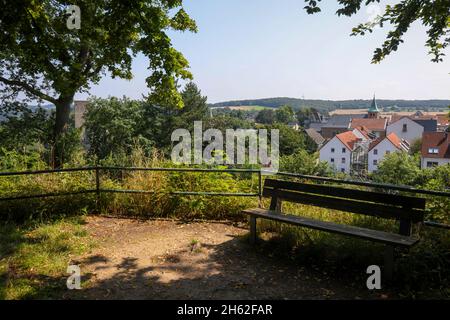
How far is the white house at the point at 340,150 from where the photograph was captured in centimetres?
7331

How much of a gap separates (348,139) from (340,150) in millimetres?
3547

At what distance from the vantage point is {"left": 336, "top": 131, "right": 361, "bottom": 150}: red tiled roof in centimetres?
7345

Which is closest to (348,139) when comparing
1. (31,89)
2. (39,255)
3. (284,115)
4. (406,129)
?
(406,129)

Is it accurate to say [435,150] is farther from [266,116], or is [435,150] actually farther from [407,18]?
[266,116]

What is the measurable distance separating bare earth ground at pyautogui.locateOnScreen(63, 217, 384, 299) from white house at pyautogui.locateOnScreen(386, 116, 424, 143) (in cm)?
9413

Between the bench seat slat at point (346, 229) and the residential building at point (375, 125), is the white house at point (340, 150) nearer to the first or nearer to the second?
the residential building at point (375, 125)

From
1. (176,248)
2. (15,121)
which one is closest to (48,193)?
(176,248)

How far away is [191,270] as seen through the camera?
14.6ft

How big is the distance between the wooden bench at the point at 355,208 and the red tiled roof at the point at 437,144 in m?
55.1

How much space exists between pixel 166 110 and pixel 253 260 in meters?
48.3

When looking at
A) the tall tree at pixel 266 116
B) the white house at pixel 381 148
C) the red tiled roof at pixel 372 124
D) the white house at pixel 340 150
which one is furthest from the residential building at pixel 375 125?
the tall tree at pixel 266 116

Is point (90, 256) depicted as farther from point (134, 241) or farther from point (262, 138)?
point (262, 138)
